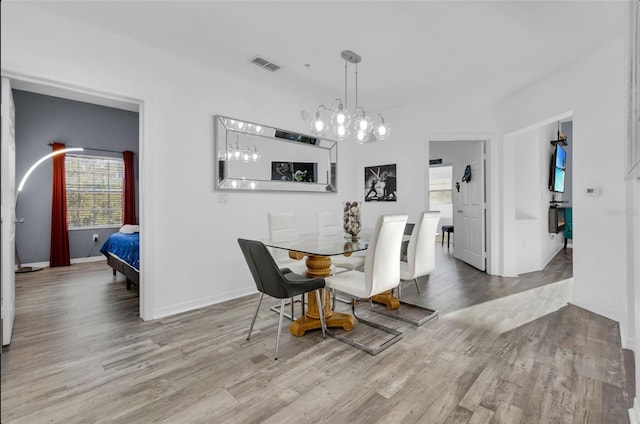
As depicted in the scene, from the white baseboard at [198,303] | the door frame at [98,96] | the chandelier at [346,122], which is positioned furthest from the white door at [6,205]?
the chandelier at [346,122]

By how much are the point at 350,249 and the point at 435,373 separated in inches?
39.0

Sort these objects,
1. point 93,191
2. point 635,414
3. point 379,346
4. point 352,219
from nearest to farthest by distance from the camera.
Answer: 1. point 635,414
2. point 379,346
3. point 352,219
4. point 93,191

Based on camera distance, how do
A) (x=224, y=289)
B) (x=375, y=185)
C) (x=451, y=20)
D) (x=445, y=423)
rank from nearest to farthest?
(x=445, y=423)
(x=451, y=20)
(x=224, y=289)
(x=375, y=185)

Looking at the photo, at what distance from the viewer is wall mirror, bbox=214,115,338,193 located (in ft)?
11.9

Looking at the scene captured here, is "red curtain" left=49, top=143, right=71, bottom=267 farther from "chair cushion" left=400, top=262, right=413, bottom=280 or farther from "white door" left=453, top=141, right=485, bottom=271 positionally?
"white door" left=453, top=141, right=485, bottom=271

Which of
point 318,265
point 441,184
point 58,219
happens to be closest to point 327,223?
point 318,265

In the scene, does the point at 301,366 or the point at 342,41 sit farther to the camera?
the point at 342,41

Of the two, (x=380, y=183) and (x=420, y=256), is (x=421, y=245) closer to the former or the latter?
(x=420, y=256)

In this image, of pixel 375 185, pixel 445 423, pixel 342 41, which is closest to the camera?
pixel 445 423

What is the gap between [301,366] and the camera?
219 cm

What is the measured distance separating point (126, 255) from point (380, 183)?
12.2 feet

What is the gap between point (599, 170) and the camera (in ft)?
10.3

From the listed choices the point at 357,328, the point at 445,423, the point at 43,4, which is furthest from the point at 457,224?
the point at 43,4

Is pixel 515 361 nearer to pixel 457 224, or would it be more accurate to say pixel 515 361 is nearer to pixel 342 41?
pixel 342 41
